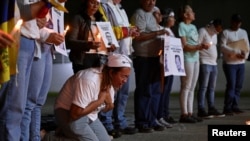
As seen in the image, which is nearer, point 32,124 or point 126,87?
point 32,124

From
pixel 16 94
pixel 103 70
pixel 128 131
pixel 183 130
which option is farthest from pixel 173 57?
pixel 16 94

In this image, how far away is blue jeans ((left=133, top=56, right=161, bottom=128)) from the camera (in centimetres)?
784

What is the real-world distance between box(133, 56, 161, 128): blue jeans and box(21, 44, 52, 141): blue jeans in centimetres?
256

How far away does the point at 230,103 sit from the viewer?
1035 cm

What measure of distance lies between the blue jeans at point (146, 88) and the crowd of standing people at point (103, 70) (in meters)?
0.01

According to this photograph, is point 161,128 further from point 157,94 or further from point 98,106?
point 98,106

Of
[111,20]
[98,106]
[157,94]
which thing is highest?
[111,20]

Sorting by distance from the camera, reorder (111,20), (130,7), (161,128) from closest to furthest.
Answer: (111,20) → (161,128) → (130,7)

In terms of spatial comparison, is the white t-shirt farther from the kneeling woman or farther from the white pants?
the white pants

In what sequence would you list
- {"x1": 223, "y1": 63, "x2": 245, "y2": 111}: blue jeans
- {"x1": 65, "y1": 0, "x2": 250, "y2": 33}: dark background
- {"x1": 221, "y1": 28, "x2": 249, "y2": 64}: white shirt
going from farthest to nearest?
{"x1": 65, "y1": 0, "x2": 250, "y2": 33}: dark background < {"x1": 223, "y1": 63, "x2": 245, "y2": 111}: blue jeans < {"x1": 221, "y1": 28, "x2": 249, "y2": 64}: white shirt

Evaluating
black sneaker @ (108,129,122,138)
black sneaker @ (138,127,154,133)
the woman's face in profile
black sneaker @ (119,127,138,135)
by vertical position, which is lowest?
black sneaker @ (138,127,154,133)

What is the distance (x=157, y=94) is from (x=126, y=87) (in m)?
0.73

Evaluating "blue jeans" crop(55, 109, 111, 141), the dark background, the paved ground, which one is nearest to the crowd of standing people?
"blue jeans" crop(55, 109, 111, 141)

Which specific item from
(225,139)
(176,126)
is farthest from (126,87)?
(225,139)
